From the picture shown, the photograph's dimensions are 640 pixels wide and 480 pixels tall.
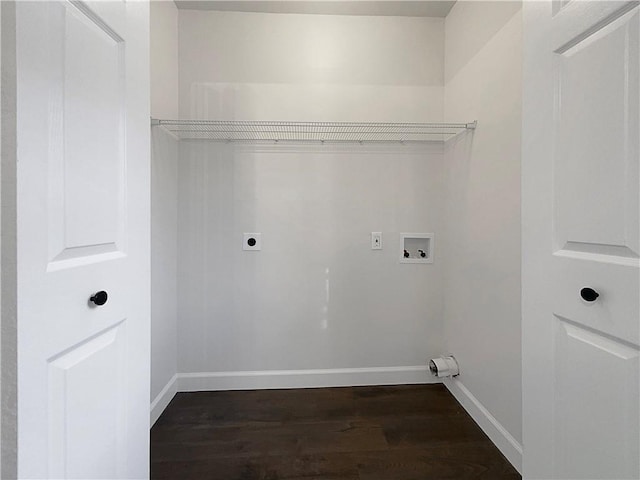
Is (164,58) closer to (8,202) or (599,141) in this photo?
(8,202)

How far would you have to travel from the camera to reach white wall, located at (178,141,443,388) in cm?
192

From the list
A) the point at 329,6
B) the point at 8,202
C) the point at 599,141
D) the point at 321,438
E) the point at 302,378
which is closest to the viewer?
the point at 8,202

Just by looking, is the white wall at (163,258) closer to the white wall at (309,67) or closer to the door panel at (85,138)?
the white wall at (309,67)

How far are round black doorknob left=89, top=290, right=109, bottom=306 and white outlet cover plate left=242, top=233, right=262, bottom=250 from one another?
118 cm

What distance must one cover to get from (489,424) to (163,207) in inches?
83.3

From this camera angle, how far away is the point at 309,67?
1932 millimetres

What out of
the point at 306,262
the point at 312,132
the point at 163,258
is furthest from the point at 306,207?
the point at 163,258

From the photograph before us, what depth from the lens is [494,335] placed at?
1506mm

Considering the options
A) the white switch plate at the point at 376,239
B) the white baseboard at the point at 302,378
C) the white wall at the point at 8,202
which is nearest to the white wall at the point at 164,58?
the white wall at the point at 8,202

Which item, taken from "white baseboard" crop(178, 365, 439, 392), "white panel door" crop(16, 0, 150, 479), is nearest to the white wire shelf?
"white panel door" crop(16, 0, 150, 479)

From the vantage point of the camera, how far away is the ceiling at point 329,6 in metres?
1.83

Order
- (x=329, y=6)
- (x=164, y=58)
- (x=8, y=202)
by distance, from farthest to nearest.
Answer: (x=329, y=6) → (x=164, y=58) → (x=8, y=202)

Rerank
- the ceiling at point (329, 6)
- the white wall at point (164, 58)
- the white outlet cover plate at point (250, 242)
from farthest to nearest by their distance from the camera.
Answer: the white outlet cover plate at point (250, 242) < the ceiling at point (329, 6) < the white wall at point (164, 58)

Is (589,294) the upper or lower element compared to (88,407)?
upper
